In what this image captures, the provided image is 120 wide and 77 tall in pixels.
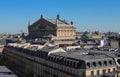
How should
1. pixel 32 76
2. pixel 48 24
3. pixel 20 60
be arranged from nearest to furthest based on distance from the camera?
pixel 32 76
pixel 20 60
pixel 48 24

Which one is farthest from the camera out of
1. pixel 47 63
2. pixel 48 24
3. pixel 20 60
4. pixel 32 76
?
pixel 48 24

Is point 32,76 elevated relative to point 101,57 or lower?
lower

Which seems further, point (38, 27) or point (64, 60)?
point (38, 27)

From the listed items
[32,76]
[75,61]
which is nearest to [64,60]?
[75,61]


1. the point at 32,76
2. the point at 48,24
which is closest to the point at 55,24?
the point at 48,24

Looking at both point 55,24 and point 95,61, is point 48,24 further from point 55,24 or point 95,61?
point 95,61

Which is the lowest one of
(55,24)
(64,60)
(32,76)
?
(32,76)
